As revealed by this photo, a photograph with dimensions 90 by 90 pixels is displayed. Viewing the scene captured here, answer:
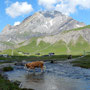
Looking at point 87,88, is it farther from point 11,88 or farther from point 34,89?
point 11,88

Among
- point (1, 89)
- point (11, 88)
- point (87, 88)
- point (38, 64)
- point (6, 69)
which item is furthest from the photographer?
point (6, 69)

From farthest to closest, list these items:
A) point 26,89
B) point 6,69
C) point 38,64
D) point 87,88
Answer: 1. point 6,69
2. point 38,64
3. point 87,88
4. point 26,89

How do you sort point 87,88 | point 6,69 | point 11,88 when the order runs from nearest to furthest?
point 11,88
point 87,88
point 6,69

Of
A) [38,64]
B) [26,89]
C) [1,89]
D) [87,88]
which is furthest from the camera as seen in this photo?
[38,64]

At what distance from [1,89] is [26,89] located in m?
3.19

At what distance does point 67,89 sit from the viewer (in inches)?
660

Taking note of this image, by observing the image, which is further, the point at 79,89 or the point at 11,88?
the point at 79,89

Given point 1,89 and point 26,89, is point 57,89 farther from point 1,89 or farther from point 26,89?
point 1,89

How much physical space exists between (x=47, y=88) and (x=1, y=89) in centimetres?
536

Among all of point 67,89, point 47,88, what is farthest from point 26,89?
point 67,89

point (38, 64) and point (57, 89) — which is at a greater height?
point (38, 64)

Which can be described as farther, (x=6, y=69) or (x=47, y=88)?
(x=6, y=69)

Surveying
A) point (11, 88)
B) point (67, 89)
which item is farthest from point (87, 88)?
point (11, 88)

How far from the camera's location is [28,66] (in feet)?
109
